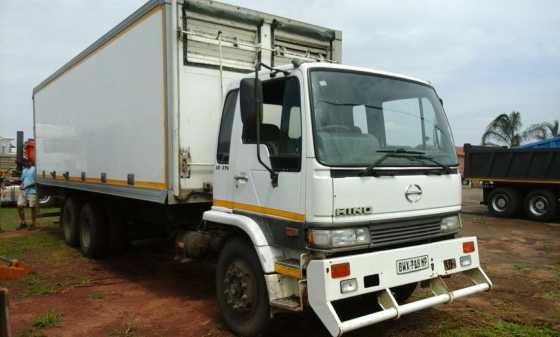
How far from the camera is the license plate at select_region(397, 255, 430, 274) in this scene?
3.74 meters

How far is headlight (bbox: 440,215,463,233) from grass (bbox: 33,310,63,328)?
398 cm

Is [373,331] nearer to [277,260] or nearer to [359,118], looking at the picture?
[277,260]

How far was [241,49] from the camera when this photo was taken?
208 inches

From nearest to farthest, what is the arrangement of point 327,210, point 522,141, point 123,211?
point 327,210
point 123,211
point 522,141

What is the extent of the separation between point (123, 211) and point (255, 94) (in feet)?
15.4

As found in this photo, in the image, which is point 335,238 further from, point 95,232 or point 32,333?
point 95,232

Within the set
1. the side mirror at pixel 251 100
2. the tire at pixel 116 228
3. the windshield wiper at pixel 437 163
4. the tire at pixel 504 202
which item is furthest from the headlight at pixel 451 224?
the tire at pixel 504 202

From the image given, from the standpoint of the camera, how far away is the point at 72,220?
8.72 m

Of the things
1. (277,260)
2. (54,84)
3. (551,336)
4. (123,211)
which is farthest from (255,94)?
(54,84)

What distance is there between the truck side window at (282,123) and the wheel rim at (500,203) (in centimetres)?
1209

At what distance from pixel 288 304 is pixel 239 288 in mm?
728


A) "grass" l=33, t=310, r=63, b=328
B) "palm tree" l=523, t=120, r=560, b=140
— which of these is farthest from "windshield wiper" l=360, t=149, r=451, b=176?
"palm tree" l=523, t=120, r=560, b=140

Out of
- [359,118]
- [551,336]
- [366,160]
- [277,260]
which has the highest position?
[359,118]

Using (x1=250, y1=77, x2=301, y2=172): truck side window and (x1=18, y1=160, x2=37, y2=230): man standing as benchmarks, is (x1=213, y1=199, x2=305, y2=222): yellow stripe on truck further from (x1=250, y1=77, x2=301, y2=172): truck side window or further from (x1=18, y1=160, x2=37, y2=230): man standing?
(x1=18, y1=160, x2=37, y2=230): man standing
